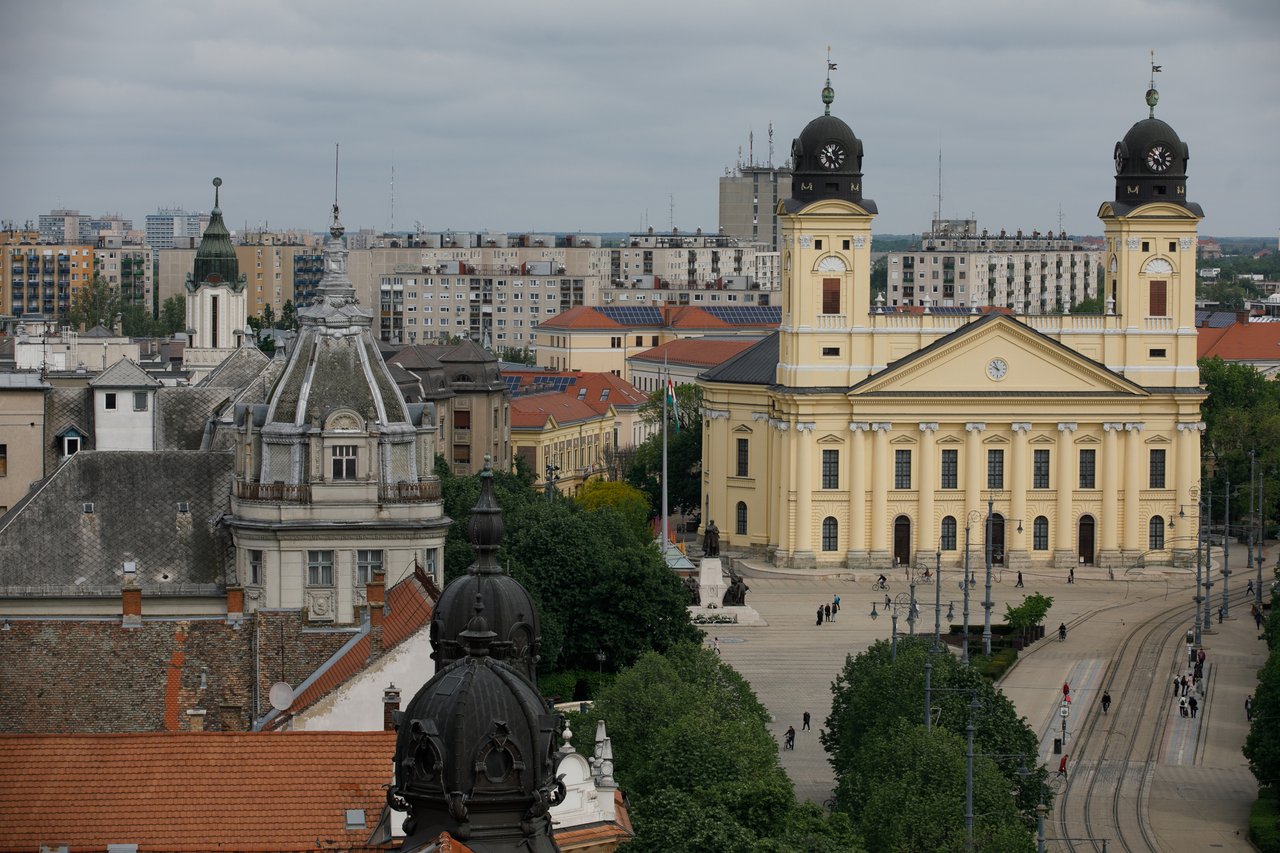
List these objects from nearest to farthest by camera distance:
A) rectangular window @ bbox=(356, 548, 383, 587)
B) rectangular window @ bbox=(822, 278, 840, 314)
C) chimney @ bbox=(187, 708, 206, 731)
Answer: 1. chimney @ bbox=(187, 708, 206, 731)
2. rectangular window @ bbox=(356, 548, 383, 587)
3. rectangular window @ bbox=(822, 278, 840, 314)

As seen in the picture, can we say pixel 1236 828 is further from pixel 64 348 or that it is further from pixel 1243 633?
pixel 64 348

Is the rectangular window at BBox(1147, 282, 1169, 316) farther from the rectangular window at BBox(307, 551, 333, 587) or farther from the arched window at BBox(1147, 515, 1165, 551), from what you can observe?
the rectangular window at BBox(307, 551, 333, 587)

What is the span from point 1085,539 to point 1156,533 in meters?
3.26

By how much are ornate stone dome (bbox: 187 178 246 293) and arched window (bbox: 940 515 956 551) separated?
37.8m

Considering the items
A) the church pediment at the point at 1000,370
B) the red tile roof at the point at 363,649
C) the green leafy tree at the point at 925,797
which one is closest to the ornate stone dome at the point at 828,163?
the church pediment at the point at 1000,370

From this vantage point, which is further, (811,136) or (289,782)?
(811,136)

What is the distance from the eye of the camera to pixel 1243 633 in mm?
111188

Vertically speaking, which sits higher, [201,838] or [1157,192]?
[1157,192]

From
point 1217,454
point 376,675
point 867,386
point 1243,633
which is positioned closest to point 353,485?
point 376,675

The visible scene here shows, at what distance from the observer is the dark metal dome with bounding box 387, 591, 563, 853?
29.3m

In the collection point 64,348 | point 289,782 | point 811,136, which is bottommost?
point 289,782

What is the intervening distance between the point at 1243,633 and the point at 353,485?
1822 inches

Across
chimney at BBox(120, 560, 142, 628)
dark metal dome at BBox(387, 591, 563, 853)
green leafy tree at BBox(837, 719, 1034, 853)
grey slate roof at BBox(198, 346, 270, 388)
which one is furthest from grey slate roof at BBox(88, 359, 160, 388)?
dark metal dome at BBox(387, 591, 563, 853)

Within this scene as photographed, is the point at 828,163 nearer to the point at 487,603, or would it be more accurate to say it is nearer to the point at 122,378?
the point at 122,378
